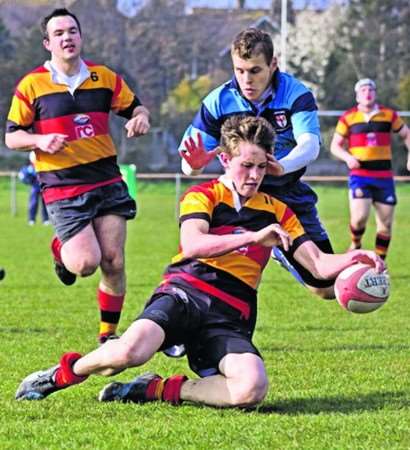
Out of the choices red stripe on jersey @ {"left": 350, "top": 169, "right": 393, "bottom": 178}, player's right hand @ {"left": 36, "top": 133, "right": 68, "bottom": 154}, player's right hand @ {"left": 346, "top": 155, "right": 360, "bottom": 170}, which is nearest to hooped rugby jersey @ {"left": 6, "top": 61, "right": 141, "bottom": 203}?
player's right hand @ {"left": 36, "top": 133, "right": 68, "bottom": 154}

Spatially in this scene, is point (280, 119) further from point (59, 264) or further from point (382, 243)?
point (382, 243)

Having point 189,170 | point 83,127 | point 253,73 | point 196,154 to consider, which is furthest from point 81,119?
point 196,154

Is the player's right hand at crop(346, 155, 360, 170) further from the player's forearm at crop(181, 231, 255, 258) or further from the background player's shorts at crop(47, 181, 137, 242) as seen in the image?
the player's forearm at crop(181, 231, 255, 258)

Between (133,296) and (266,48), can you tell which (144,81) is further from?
(266,48)

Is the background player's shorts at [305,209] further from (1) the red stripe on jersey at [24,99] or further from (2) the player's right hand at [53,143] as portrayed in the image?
(1) the red stripe on jersey at [24,99]

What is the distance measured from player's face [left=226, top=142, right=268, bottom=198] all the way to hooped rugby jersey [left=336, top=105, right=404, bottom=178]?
826cm

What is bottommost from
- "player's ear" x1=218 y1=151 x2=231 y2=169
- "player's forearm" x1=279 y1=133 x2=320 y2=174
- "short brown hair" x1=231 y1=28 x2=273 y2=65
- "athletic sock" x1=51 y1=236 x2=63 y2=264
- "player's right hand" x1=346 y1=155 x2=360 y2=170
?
"player's right hand" x1=346 y1=155 x2=360 y2=170

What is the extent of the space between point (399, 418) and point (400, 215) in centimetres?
2248

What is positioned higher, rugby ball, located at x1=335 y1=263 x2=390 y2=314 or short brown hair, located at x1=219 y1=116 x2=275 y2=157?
short brown hair, located at x1=219 y1=116 x2=275 y2=157

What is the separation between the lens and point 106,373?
575cm

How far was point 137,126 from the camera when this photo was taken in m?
7.61

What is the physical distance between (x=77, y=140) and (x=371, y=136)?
281 inches

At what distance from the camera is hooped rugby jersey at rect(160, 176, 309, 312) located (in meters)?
5.93

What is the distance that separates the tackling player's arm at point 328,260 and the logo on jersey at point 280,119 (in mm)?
1296
